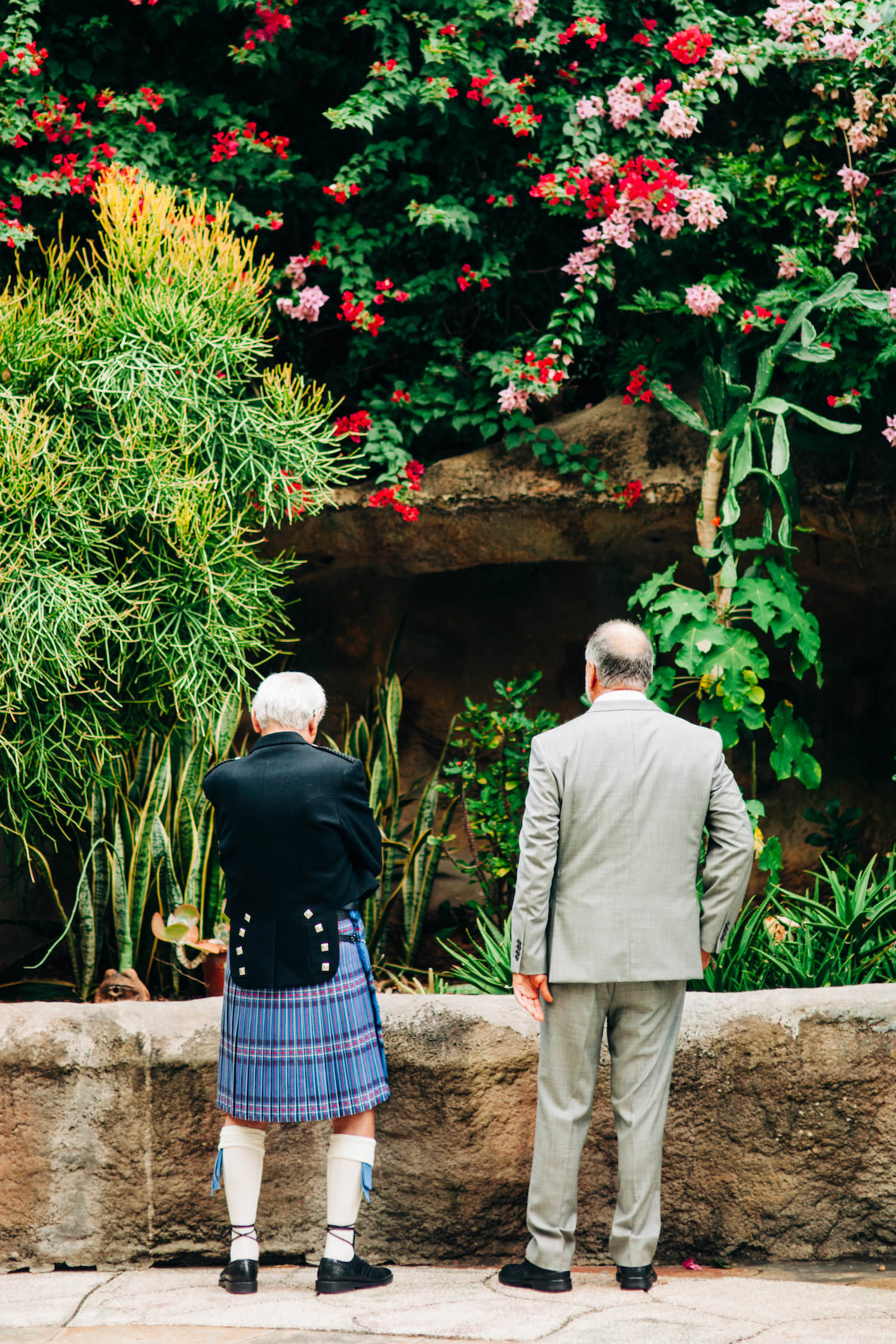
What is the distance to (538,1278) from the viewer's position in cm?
267

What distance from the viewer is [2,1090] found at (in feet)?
10.0

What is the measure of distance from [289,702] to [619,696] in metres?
0.77

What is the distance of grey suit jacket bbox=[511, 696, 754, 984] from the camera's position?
8.61ft

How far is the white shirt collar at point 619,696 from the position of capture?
2742 millimetres

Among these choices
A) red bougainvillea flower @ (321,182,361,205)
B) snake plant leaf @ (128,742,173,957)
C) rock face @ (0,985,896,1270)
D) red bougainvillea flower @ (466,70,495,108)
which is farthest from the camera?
red bougainvillea flower @ (321,182,361,205)

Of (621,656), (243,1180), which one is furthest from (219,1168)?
(621,656)

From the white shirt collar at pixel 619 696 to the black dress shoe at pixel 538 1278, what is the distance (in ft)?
4.16

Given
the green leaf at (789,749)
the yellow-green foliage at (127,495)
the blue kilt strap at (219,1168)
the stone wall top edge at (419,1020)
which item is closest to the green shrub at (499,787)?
the green leaf at (789,749)

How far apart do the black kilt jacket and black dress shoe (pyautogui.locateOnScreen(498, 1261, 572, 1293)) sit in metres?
0.82

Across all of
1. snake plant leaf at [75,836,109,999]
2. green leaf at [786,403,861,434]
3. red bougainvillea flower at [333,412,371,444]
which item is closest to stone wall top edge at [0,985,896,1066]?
snake plant leaf at [75,836,109,999]

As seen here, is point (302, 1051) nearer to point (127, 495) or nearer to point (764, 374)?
point (127, 495)

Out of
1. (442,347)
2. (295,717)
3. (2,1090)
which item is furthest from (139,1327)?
(442,347)

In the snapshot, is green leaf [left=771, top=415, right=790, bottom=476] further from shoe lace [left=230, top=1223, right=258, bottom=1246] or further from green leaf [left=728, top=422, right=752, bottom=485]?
shoe lace [left=230, top=1223, right=258, bottom=1246]

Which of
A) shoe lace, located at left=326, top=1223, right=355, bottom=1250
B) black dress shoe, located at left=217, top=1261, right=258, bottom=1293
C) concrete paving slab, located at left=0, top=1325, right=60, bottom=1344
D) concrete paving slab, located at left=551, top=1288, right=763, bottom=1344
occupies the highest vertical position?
shoe lace, located at left=326, top=1223, right=355, bottom=1250
